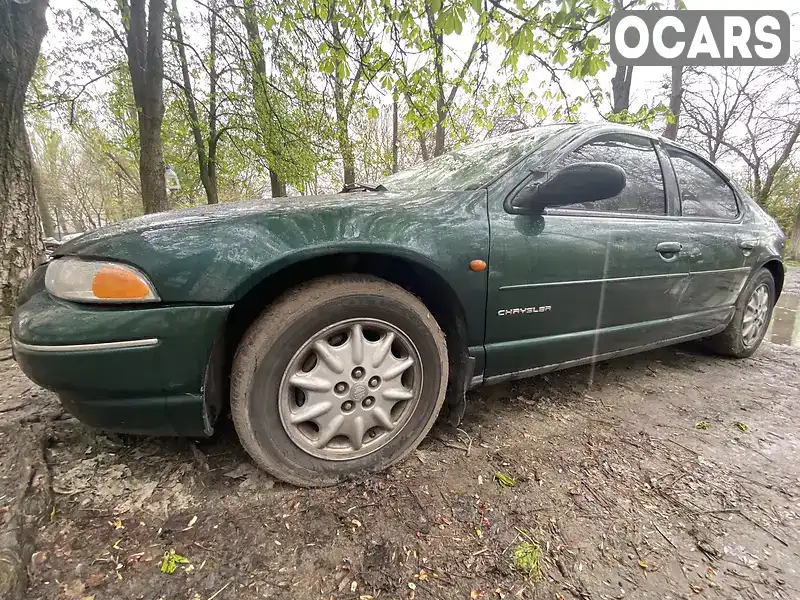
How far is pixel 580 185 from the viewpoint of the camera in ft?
5.44

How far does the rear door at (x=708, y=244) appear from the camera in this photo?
2479 millimetres

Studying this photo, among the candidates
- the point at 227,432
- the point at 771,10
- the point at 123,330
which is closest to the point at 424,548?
the point at 227,432

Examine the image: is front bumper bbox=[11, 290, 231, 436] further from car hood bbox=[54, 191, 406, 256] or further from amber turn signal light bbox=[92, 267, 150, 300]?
car hood bbox=[54, 191, 406, 256]

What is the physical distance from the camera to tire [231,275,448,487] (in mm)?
1385

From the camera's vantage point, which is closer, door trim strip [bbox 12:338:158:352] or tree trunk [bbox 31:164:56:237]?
door trim strip [bbox 12:338:158:352]

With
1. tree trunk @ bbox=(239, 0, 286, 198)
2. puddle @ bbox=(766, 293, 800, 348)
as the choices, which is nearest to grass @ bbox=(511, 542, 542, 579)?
puddle @ bbox=(766, 293, 800, 348)

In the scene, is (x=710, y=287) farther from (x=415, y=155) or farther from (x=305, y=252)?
(x=415, y=155)

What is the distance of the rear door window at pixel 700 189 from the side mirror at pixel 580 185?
121cm

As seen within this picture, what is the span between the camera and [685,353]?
129 inches

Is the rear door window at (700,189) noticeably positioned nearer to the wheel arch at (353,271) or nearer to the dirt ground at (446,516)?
the dirt ground at (446,516)

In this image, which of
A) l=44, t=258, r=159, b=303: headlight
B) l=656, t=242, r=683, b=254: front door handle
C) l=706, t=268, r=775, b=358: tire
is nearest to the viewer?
l=44, t=258, r=159, b=303: headlight

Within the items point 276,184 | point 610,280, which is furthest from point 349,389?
point 276,184

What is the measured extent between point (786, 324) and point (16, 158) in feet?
26.9

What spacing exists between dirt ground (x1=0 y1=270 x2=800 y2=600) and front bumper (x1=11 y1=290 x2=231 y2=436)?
1.02ft
